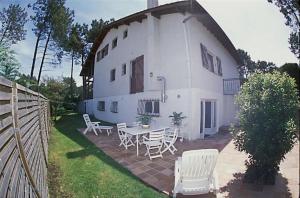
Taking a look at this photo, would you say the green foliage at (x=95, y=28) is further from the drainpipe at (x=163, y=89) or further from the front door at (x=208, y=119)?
the drainpipe at (x=163, y=89)

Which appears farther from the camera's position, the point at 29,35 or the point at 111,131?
the point at 111,131

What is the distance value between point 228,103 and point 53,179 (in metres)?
5.25

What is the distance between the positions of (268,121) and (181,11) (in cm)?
422

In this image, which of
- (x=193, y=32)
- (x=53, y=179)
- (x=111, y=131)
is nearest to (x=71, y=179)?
(x=53, y=179)

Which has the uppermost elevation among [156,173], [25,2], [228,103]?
[25,2]

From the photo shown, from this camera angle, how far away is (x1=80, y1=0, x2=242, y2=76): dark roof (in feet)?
10.3

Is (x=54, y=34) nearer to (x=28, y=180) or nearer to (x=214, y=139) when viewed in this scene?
(x=28, y=180)

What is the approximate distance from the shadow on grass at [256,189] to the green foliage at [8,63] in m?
3.63

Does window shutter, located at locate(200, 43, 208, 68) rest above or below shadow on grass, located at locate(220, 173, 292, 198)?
above

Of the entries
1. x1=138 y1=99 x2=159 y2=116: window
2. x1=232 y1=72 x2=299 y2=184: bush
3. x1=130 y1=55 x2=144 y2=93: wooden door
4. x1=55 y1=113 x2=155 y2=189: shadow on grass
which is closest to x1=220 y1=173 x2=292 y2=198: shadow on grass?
x1=232 y1=72 x2=299 y2=184: bush

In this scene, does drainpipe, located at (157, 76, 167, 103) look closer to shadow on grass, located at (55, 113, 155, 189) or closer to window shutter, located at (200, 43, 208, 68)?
window shutter, located at (200, 43, 208, 68)

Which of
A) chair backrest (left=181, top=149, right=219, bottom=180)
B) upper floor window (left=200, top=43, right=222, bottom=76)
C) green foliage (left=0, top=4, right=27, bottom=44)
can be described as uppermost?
upper floor window (left=200, top=43, right=222, bottom=76)

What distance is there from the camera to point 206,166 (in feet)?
12.8

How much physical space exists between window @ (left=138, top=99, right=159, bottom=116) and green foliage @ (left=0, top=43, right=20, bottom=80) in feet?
23.1
